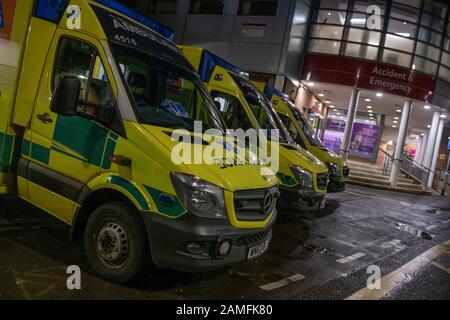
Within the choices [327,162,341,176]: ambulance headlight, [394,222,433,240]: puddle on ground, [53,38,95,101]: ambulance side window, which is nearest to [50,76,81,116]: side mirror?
[53,38,95,101]: ambulance side window

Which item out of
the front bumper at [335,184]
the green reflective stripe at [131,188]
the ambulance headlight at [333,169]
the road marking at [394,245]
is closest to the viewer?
the green reflective stripe at [131,188]

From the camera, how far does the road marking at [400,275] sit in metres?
4.62

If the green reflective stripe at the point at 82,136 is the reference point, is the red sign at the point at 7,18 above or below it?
above

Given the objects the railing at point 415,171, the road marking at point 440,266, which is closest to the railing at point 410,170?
the railing at point 415,171

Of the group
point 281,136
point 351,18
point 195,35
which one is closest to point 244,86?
point 281,136

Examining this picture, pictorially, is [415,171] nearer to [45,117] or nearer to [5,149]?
[45,117]

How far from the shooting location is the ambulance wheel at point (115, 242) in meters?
3.69

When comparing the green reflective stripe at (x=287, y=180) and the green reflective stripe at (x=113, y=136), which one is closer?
the green reflective stripe at (x=113, y=136)

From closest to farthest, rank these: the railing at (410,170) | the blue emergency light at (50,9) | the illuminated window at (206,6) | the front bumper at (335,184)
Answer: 1. the blue emergency light at (50,9)
2. the front bumper at (335,184)
3. the illuminated window at (206,6)
4. the railing at (410,170)

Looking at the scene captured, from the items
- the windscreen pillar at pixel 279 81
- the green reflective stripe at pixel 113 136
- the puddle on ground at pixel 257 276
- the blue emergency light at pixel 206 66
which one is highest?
the windscreen pillar at pixel 279 81

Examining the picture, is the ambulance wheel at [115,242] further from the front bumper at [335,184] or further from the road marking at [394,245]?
the front bumper at [335,184]

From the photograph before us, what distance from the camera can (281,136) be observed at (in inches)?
314

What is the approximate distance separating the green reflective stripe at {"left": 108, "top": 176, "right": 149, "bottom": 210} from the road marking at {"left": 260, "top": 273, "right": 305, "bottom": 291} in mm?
1759
